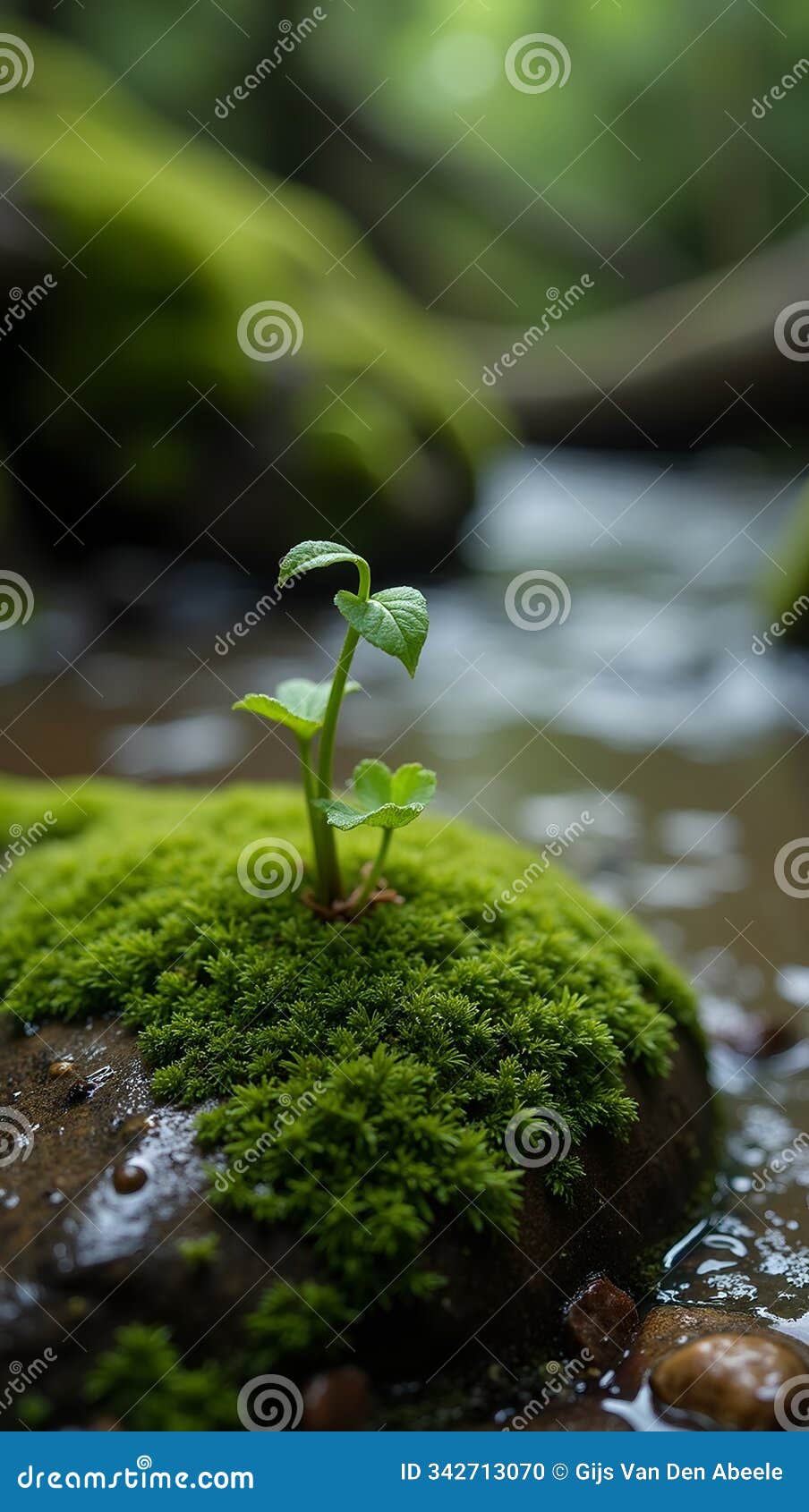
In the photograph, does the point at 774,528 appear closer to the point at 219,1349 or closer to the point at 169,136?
the point at 169,136
